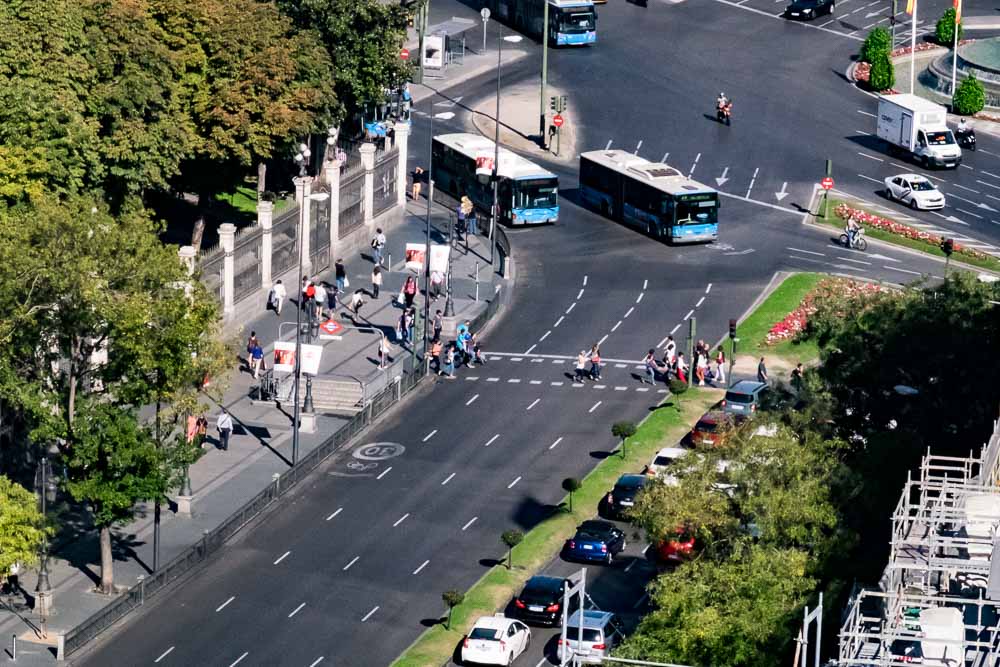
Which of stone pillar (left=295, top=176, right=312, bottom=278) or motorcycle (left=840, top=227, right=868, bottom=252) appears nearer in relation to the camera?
stone pillar (left=295, top=176, right=312, bottom=278)

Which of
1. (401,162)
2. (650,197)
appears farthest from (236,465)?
(650,197)

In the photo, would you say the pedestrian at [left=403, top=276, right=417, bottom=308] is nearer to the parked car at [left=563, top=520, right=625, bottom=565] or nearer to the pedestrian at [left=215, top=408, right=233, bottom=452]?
the pedestrian at [left=215, top=408, right=233, bottom=452]

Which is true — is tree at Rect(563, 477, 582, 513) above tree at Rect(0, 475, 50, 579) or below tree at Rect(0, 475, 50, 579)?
below

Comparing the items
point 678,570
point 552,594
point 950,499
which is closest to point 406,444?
point 552,594

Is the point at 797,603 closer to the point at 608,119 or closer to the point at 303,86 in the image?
the point at 303,86

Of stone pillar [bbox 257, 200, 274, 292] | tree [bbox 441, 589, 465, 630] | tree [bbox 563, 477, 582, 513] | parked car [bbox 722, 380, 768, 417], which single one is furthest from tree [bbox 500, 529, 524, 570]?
stone pillar [bbox 257, 200, 274, 292]

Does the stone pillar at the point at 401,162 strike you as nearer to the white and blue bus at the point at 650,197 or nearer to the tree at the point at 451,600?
the white and blue bus at the point at 650,197
